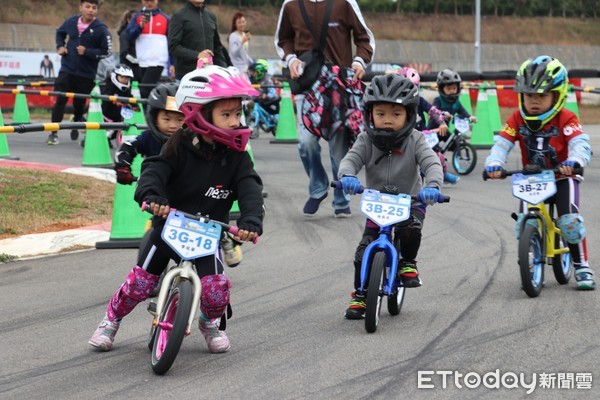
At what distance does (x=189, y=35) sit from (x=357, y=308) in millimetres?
6933

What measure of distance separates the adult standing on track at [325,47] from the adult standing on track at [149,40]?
18.7ft

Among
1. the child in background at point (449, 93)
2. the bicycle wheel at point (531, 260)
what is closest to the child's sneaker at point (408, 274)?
the bicycle wheel at point (531, 260)

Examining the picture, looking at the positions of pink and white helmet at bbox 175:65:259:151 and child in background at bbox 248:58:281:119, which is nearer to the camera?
pink and white helmet at bbox 175:65:259:151

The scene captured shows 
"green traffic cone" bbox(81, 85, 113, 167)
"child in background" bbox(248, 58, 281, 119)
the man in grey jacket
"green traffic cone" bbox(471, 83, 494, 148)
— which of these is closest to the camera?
the man in grey jacket

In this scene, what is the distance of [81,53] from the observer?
16984 mm

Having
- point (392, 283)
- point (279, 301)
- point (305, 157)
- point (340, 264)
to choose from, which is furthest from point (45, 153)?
point (392, 283)

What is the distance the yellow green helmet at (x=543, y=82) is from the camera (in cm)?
757

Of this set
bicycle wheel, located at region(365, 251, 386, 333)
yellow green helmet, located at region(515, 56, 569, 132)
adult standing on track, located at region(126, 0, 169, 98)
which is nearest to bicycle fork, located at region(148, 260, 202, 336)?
bicycle wheel, located at region(365, 251, 386, 333)

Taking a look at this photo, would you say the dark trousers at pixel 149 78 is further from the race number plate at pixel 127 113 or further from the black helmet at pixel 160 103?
the black helmet at pixel 160 103

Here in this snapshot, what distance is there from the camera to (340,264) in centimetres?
895

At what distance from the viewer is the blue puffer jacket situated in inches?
675

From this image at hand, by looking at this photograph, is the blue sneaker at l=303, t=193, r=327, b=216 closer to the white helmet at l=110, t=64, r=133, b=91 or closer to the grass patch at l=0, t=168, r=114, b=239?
the grass patch at l=0, t=168, r=114, b=239

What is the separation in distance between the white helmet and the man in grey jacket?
13.7 feet

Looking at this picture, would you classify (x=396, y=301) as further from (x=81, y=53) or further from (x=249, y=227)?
(x=81, y=53)
